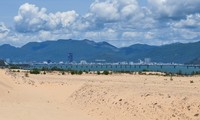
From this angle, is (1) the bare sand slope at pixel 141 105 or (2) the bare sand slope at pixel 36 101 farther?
(2) the bare sand slope at pixel 36 101

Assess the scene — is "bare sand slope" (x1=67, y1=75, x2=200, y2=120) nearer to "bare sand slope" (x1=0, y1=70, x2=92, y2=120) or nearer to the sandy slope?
the sandy slope

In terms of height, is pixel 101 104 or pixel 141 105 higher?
pixel 141 105

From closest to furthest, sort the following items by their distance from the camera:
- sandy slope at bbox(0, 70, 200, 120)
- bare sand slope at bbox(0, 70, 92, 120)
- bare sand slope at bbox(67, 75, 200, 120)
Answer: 1. bare sand slope at bbox(67, 75, 200, 120)
2. sandy slope at bbox(0, 70, 200, 120)
3. bare sand slope at bbox(0, 70, 92, 120)

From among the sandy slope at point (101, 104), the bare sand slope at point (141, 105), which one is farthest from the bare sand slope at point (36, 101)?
the bare sand slope at point (141, 105)

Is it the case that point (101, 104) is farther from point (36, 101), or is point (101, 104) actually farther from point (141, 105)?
point (36, 101)

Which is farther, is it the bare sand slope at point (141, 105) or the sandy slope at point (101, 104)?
the sandy slope at point (101, 104)

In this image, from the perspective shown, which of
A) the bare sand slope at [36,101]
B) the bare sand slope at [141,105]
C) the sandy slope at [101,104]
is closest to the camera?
the bare sand slope at [141,105]

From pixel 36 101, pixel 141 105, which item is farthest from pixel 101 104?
pixel 36 101

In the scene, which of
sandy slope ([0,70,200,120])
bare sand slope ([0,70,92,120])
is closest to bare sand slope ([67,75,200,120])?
sandy slope ([0,70,200,120])

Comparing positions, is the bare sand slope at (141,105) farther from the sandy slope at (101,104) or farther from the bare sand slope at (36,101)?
the bare sand slope at (36,101)

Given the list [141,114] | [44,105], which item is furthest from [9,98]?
[141,114]

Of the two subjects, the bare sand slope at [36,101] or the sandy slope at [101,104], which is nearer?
the sandy slope at [101,104]

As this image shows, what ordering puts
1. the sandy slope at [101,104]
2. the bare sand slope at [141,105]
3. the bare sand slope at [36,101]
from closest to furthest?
the bare sand slope at [141,105], the sandy slope at [101,104], the bare sand slope at [36,101]

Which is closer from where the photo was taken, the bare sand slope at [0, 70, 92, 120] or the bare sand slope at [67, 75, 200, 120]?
the bare sand slope at [67, 75, 200, 120]
